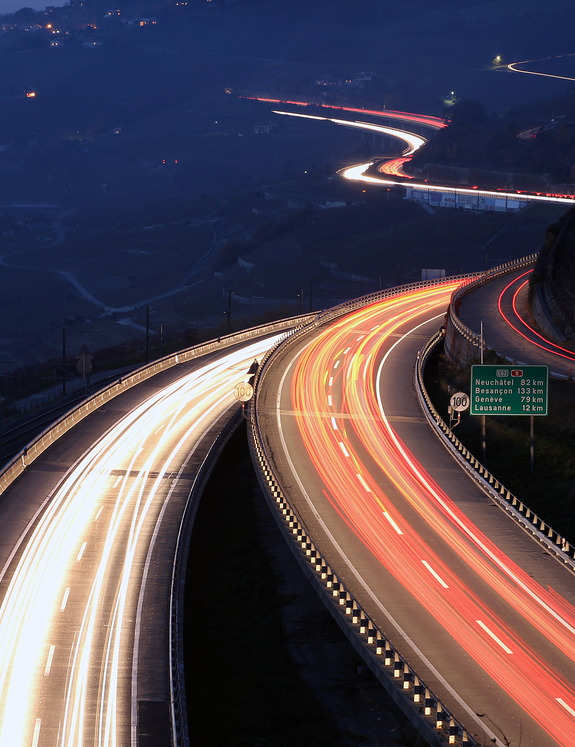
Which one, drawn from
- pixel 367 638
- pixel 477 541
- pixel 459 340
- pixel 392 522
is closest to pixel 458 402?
pixel 392 522

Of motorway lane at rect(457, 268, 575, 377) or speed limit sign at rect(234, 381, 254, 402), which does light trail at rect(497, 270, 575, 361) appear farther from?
speed limit sign at rect(234, 381, 254, 402)

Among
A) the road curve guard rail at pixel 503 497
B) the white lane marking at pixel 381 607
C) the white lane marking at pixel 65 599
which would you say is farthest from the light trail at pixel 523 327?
the white lane marking at pixel 65 599

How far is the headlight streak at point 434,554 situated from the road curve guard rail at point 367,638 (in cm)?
245

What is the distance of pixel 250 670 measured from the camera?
32.1 m

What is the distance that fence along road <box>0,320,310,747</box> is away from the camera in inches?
A: 960

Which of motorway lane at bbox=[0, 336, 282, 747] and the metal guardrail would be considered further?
the metal guardrail

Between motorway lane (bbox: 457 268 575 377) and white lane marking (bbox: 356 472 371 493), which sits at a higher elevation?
motorway lane (bbox: 457 268 575 377)

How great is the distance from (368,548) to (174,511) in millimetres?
11080

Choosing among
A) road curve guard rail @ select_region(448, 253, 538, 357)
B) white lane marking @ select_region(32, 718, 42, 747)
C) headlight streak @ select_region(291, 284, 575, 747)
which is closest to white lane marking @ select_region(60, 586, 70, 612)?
white lane marking @ select_region(32, 718, 42, 747)

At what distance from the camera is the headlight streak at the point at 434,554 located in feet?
79.1

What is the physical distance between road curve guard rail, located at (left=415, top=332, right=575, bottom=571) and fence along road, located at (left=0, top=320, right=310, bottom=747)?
43.4 ft

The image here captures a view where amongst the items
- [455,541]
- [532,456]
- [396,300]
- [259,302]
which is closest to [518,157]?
[259,302]

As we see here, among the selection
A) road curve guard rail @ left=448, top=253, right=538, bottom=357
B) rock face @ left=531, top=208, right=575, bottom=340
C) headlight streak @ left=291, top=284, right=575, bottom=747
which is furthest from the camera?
rock face @ left=531, top=208, right=575, bottom=340

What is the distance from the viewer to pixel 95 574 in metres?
33.8
